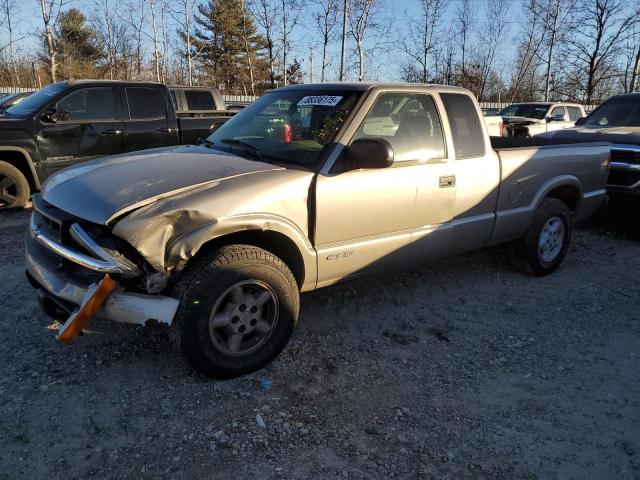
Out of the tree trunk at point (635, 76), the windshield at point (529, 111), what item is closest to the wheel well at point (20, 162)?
the windshield at point (529, 111)

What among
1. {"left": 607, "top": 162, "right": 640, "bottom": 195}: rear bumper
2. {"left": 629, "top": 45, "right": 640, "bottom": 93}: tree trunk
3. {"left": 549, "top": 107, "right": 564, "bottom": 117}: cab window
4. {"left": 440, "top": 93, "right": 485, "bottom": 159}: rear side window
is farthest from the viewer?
{"left": 629, "top": 45, "right": 640, "bottom": 93}: tree trunk

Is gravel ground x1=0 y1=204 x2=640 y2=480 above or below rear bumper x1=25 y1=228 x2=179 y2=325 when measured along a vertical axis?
below

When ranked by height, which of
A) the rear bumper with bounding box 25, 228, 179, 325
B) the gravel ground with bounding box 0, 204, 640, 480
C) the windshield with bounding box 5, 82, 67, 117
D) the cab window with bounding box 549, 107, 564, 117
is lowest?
the gravel ground with bounding box 0, 204, 640, 480

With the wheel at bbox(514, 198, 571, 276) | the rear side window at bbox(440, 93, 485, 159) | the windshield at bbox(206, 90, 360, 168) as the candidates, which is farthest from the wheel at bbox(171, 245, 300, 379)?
the wheel at bbox(514, 198, 571, 276)

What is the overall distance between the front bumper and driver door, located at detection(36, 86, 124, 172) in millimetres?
4615

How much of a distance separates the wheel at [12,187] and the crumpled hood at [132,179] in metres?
4.21

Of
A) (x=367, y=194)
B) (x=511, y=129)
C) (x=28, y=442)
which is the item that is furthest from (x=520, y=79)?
(x=28, y=442)

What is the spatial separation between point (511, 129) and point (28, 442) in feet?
45.9

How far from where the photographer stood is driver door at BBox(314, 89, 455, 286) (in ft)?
11.2

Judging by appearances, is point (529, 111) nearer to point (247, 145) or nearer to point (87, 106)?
point (87, 106)

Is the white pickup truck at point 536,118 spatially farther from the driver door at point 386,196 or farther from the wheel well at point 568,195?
the driver door at point 386,196

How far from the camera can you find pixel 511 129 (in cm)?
1395

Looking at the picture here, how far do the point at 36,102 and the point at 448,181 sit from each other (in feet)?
20.7

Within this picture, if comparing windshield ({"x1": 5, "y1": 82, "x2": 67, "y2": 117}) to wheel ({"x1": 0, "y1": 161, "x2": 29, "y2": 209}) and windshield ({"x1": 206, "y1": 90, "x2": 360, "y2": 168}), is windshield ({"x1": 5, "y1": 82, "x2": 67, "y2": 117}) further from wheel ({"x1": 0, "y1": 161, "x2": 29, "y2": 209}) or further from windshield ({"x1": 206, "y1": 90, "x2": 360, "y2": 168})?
windshield ({"x1": 206, "y1": 90, "x2": 360, "y2": 168})
